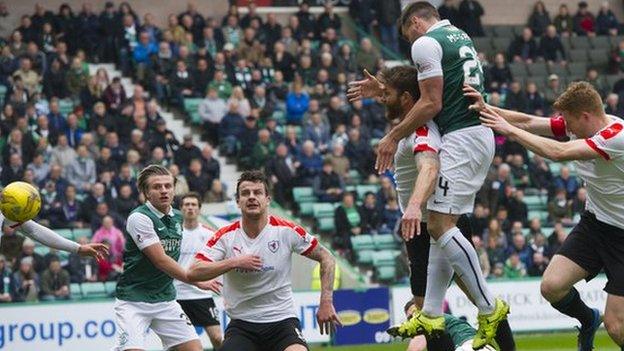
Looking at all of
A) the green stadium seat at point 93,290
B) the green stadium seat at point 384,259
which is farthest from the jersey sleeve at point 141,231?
Answer: the green stadium seat at point 384,259

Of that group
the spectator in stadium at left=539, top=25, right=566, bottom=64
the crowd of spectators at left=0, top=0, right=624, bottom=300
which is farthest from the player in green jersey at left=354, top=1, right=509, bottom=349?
the spectator in stadium at left=539, top=25, right=566, bottom=64

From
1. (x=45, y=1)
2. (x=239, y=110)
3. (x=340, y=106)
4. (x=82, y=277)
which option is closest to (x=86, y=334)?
(x=82, y=277)

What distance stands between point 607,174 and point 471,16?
2212 centimetres

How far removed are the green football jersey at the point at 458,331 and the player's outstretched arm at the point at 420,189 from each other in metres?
1.05

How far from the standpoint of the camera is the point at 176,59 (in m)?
28.5

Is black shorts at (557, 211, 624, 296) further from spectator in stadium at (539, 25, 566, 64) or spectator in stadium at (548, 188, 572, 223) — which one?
spectator in stadium at (539, 25, 566, 64)

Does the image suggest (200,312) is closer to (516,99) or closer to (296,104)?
(296,104)

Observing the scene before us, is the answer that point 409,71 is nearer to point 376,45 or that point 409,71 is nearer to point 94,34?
point 94,34

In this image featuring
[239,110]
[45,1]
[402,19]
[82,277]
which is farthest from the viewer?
[45,1]

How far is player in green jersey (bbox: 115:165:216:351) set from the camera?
13.2 meters

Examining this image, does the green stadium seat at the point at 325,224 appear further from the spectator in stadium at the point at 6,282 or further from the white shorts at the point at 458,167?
the white shorts at the point at 458,167

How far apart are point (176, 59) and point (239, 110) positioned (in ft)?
6.40

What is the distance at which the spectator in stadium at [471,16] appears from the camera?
109 feet

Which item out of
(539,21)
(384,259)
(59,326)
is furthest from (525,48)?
(59,326)
